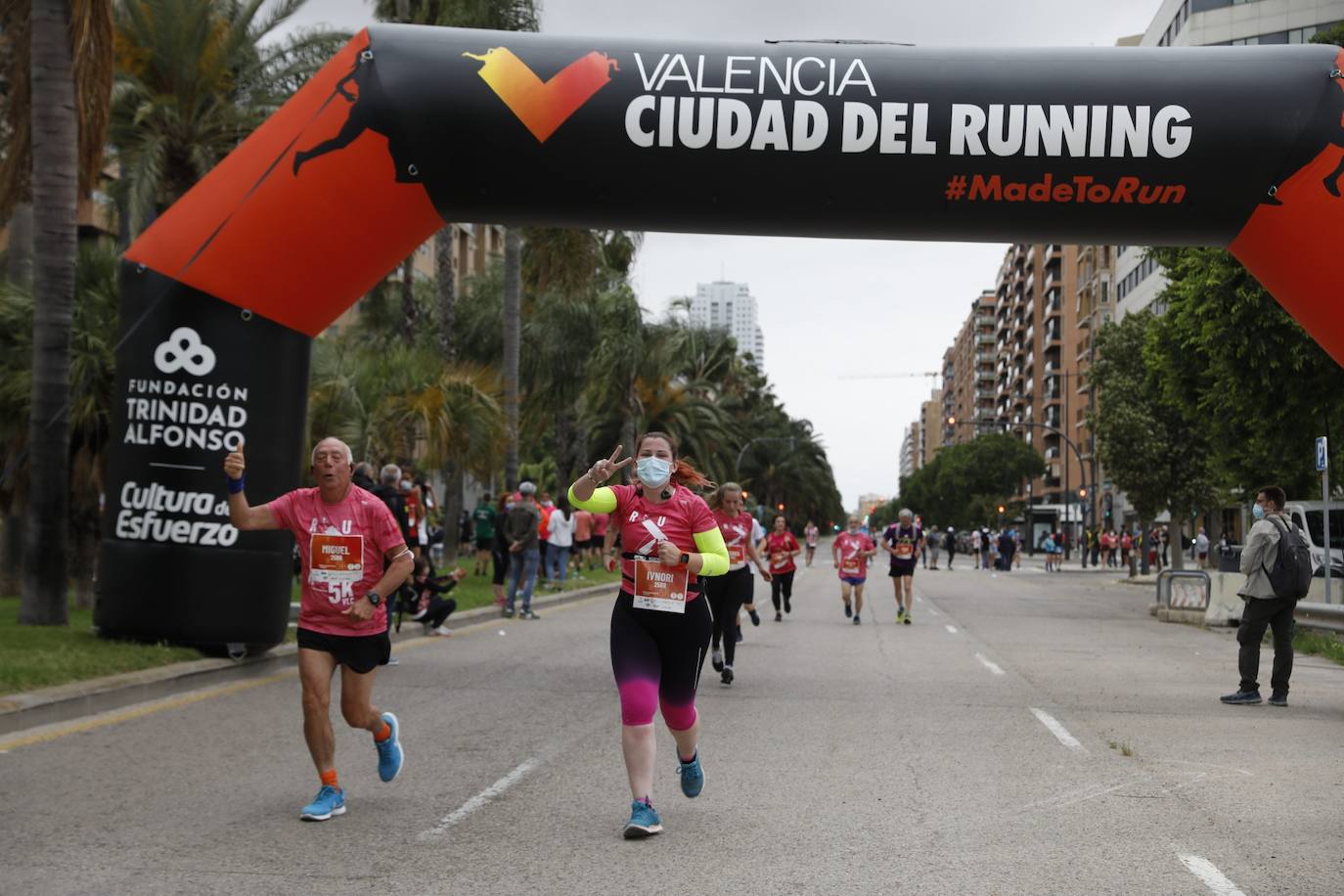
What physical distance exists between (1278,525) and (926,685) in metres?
3.37

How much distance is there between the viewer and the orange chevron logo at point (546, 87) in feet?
34.7

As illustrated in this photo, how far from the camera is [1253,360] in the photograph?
20188mm

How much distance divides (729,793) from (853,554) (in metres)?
13.6

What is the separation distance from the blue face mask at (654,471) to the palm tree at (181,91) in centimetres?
1446

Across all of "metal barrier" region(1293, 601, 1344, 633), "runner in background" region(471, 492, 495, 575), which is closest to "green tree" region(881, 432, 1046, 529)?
"runner in background" region(471, 492, 495, 575)

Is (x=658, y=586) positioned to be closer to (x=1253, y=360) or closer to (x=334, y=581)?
(x=334, y=581)

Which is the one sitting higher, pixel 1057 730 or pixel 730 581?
pixel 730 581

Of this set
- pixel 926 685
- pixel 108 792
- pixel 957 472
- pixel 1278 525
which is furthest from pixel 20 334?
pixel 957 472

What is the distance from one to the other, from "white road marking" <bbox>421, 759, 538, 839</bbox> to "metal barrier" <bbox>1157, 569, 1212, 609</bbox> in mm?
17928

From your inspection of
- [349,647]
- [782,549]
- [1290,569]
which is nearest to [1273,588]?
[1290,569]

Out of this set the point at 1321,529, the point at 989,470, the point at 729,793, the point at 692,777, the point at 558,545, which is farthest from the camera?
the point at 989,470

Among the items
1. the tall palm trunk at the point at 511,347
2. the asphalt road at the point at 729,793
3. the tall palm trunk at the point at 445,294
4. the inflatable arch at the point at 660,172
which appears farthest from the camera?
the tall palm trunk at the point at 445,294

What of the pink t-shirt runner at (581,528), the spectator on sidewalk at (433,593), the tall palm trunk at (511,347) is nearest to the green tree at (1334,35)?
the tall palm trunk at (511,347)

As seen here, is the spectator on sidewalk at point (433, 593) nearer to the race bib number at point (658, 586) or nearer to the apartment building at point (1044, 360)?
the race bib number at point (658, 586)
